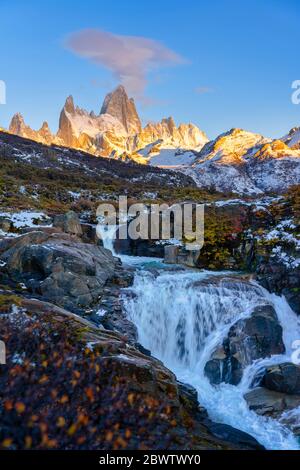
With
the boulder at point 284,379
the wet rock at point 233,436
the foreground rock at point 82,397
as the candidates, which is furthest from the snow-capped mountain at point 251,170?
the foreground rock at point 82,397

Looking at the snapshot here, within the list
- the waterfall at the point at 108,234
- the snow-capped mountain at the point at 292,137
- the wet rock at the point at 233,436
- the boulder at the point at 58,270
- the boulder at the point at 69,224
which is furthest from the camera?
the snow-capped mountain at the point at 292,137

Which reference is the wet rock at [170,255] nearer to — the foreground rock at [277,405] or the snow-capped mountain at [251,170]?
the foreground rock at [277,405]

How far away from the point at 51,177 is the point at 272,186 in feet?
199

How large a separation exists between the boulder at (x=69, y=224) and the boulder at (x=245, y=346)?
32.0 feet

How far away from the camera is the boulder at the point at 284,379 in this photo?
31.2 feet

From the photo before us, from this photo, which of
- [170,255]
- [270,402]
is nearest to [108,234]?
[170,255]

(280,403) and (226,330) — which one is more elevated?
(226,330)

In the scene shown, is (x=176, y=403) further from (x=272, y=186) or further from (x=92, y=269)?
(x=272, y=186)

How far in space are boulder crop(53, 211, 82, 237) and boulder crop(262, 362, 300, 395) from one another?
458 inches

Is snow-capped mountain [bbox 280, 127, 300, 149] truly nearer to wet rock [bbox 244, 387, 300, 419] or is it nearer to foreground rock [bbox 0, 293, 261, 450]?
wet rock [bbox 244, 387, 300, 419]

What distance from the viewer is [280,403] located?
29.9 ft

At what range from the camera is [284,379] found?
31.6 feet

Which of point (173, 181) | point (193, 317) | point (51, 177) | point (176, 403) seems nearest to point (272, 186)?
point (173, 181)

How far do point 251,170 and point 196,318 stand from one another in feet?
295
